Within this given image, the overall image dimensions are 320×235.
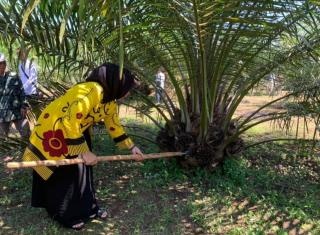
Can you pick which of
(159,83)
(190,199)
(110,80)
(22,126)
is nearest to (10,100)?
(22,126)

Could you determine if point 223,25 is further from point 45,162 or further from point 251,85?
point 45,162

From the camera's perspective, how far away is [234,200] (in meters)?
4.24

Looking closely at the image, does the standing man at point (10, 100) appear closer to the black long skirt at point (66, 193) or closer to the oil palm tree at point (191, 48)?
the oil palm tree at point (191, 48)

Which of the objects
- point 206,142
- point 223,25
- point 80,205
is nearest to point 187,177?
point 206,142

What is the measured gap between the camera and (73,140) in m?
3.21

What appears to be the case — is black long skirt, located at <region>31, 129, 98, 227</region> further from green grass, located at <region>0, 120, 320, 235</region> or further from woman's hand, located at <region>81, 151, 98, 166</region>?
woman's hand, located at <region>81, 151, 98, 166</region>

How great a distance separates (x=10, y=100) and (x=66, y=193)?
2.09m

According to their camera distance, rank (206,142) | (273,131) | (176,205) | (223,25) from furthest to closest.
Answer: (273,131), (206,142), (176,205), (223,25)

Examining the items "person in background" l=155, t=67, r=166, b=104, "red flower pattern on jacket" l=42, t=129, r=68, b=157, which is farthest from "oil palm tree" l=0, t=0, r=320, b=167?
"red flower pattern on jacket" l=42, t=129, r=68, b=157

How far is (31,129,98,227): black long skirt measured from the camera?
347 centimetres

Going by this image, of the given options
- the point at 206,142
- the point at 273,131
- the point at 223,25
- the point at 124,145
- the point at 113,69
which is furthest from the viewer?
the point at 273,131

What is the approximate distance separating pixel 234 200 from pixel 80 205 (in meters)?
1.57

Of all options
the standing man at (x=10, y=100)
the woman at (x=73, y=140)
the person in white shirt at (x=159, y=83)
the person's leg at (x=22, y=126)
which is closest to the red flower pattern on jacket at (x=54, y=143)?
the woman at (x=73, y=140)

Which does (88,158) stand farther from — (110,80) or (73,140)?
(110,80)
